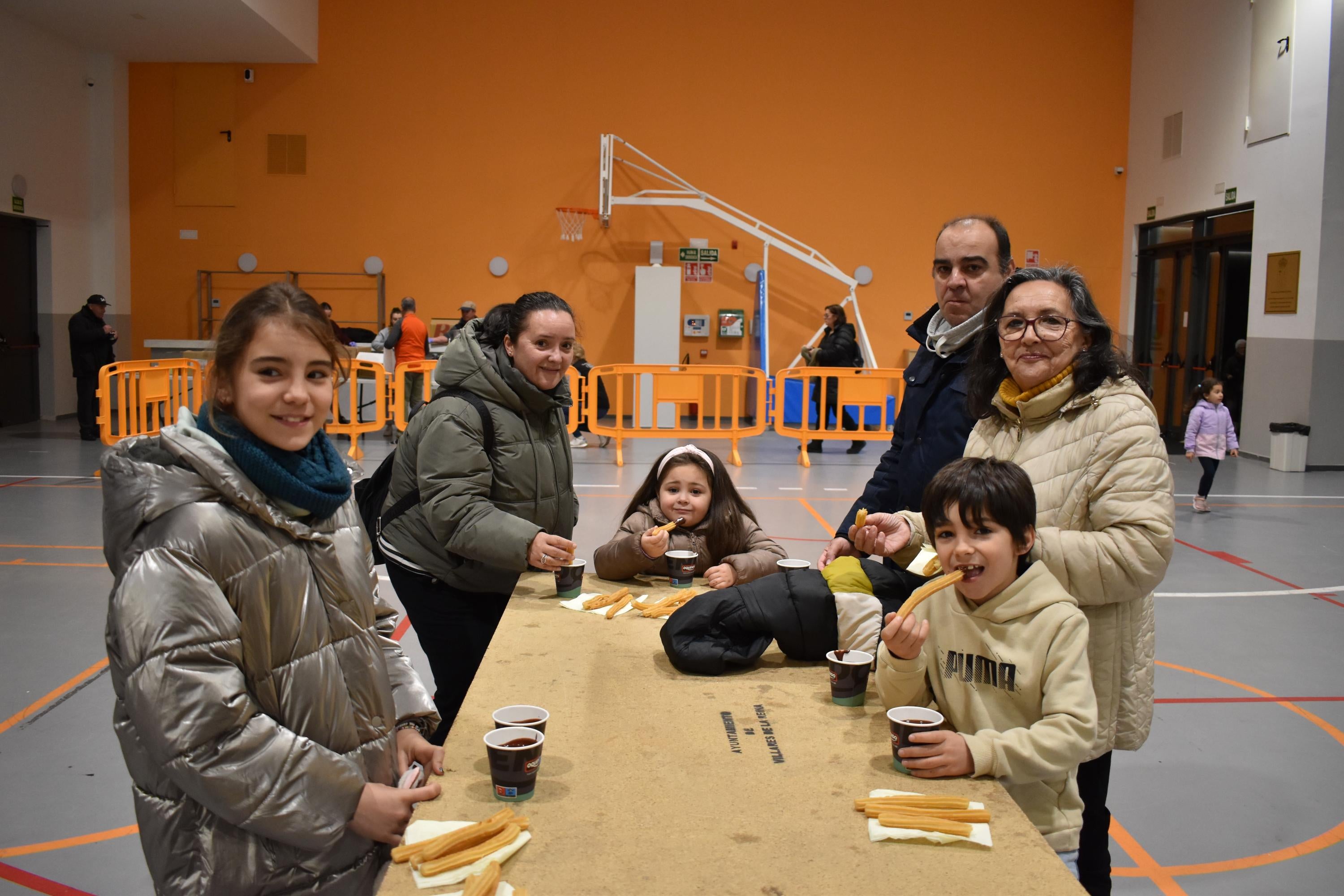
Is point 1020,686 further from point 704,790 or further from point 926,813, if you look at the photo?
point 704,790

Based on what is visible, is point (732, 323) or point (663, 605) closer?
point (663, 605)

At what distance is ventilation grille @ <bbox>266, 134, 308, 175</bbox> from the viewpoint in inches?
652

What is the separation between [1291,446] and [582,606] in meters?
11.8

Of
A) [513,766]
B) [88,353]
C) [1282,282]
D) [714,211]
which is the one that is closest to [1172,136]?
[1282,282]

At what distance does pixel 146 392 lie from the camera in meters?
11.0

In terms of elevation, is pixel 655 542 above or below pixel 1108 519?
below

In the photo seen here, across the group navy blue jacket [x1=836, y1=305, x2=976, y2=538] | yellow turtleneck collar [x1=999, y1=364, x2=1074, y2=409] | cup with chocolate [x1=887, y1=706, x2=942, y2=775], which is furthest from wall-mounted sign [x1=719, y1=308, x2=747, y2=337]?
cup with chocolate [x1=887, y1=706, x2=942, y2=775]

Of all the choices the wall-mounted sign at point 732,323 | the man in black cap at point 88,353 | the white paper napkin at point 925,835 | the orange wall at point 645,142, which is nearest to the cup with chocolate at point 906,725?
the white paper napkin at point 925,835

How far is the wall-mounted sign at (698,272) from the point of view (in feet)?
55.1

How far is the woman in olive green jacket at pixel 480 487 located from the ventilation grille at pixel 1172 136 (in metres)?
14.6

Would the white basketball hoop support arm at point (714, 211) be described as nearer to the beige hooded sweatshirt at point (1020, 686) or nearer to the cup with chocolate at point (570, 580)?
the cup with chocolate at point (570, 580)

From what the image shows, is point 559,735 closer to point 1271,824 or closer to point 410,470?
point 410,470

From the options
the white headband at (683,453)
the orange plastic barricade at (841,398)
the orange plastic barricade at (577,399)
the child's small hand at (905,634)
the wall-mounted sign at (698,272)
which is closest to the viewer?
the child's small hand at (905,634)

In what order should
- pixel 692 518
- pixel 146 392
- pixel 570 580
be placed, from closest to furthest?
pixel 570 580 → pixel 692 518 → pixel 146 392
